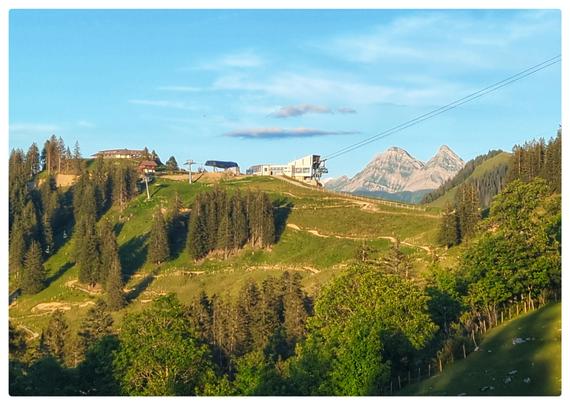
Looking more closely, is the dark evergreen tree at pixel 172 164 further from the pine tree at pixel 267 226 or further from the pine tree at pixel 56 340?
the pine tree at pixel 56 340

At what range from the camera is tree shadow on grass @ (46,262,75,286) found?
105012mm

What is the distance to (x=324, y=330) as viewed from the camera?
4284cm

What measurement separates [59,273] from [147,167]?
4813 cm

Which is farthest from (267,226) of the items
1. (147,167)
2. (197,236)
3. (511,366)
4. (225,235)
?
(511,366)

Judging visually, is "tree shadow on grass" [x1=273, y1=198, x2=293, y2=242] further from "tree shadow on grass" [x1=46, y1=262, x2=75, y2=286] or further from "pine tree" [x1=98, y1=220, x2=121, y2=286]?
"tree shadow on grass" [x1=46, y1=262, x2=75, y2=286]

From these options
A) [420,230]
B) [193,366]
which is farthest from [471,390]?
[420,230]

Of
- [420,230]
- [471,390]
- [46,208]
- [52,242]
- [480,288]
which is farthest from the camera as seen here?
[46,208]

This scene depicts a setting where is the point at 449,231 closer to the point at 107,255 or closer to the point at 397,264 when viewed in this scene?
the point at 397,264

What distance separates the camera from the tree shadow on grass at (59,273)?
10501 cm

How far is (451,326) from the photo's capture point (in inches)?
1800

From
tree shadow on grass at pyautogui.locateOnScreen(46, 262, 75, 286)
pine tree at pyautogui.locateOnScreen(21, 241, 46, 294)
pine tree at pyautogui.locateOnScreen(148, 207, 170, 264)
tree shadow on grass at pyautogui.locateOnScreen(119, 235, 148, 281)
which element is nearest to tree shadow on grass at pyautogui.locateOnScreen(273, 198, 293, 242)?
pine tree at pyautogui.locateOnScreen(148, 207, 170, 264)

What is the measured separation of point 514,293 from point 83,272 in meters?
67.6

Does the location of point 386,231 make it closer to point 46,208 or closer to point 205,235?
point 205,235

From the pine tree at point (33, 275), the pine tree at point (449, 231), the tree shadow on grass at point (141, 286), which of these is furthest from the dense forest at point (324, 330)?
the pine tree at point (33, 275)
